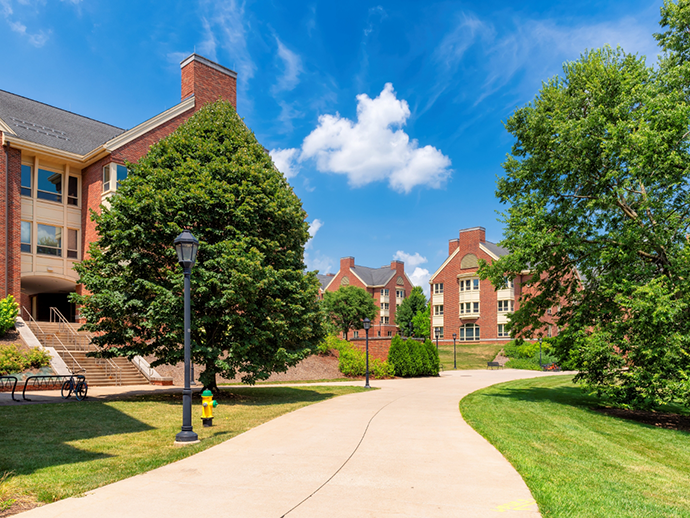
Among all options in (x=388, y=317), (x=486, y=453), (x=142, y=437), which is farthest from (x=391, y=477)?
(x=388, y=317)

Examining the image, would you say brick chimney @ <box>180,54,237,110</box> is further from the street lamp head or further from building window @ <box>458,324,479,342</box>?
building window @ <box>458,324,479,342</box>

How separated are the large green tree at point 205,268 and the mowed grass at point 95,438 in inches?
67.1

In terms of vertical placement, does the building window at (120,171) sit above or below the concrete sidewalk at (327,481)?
above

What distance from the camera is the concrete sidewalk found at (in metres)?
4.97

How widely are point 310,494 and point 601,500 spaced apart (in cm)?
337

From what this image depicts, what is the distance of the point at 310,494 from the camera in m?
5.49

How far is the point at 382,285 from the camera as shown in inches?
3093

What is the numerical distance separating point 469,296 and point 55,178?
49049 mm

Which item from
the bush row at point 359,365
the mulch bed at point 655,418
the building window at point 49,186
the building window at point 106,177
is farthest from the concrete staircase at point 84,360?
the mulch bed at point 655,418

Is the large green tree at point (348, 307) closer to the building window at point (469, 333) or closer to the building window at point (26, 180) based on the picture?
the building window at point (469, 333)

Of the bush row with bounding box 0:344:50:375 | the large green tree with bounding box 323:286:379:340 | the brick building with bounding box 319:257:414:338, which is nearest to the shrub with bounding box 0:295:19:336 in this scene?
the bush row with bounding box 0:344:50:375

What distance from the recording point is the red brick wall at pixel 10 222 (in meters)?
24.8

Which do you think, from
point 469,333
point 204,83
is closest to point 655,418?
point 204,83

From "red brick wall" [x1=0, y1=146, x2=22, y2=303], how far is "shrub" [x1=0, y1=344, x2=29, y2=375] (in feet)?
24.3
